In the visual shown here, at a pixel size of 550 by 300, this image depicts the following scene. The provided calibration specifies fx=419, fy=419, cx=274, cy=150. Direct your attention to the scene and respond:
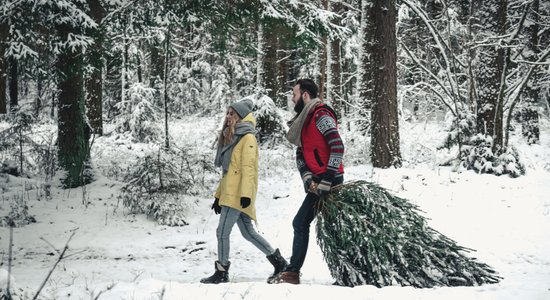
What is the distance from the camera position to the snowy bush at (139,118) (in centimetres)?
1595

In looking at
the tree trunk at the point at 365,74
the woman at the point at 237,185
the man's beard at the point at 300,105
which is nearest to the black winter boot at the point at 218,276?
the woman at the point at 237,185

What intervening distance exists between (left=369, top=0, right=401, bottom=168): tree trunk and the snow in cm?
52

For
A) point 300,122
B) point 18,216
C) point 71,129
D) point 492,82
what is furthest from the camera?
point 492,82

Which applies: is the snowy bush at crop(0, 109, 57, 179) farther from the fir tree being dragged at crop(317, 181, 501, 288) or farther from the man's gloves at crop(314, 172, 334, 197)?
the fir tree being dragged at crop(317, 181, 501, 288)

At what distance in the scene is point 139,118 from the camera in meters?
16.0

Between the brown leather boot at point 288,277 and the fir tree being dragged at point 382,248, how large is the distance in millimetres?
427

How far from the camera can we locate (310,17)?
7.98 meters

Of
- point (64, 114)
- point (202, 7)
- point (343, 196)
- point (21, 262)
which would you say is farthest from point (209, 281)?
point (64, 114)

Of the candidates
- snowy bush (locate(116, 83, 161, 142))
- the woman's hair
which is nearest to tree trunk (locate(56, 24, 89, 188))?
the woman's hair

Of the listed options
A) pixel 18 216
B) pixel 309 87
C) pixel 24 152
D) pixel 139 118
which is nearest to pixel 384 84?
pixel 309 87

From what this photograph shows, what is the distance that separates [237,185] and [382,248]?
1749mm

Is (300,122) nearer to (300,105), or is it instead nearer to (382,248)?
(300,105)

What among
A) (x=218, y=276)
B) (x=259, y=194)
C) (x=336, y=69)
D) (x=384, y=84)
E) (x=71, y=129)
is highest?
(x=336, y=69)

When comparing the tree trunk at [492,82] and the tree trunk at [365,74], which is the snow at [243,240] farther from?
the tree trunk at [365,74]
